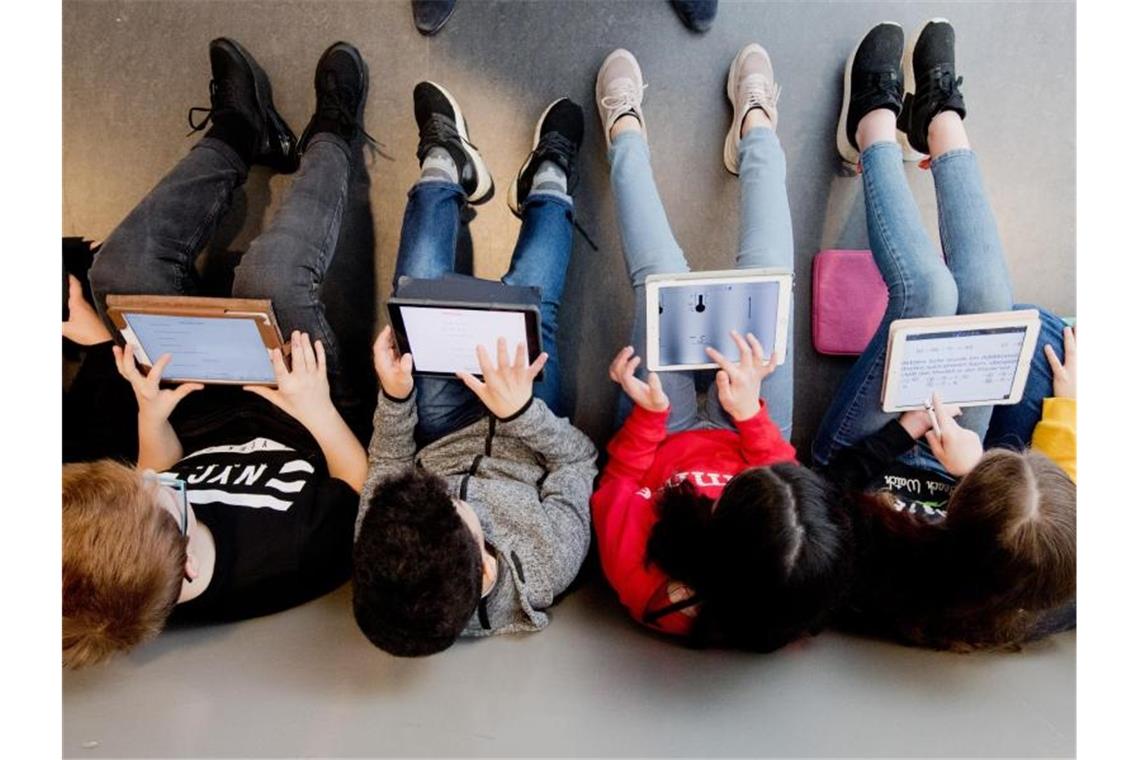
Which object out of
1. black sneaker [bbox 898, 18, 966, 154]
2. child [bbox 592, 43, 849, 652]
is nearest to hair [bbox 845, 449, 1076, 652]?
child [bbox 592, 43, 849, 652]

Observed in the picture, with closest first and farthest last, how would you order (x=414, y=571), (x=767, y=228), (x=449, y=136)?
(x=414, y=571)
(x=767, y=228)
(x=449, y=136)

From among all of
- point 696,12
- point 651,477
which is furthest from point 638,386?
point 696,12

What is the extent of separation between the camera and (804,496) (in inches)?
31.3

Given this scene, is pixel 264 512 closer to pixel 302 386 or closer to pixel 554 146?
pixel 302 386

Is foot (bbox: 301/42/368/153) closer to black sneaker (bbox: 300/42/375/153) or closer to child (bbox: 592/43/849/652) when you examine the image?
black sneaker (bbox: 300/42/375/153)

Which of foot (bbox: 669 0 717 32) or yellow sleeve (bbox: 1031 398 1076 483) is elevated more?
foot (bbox: 669 0 717 32)

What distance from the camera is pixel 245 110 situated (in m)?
1.29

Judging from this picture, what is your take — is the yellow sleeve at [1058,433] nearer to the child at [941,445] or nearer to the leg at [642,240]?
Result: the child at [941,445]

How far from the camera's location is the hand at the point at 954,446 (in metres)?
1.09

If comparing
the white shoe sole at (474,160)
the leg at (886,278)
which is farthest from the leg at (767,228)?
the white shoe sole at (474,160)

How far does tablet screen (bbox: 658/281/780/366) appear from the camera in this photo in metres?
1.04

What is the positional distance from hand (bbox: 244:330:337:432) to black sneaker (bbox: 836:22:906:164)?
119 centimetres

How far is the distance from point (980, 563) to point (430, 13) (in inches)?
57.7

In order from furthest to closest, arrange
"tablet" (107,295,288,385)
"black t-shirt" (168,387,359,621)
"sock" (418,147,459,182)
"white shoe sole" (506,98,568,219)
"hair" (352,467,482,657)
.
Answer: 1. "white shoe sole" (506,98,568,219)
2. "sock" (418,147,459,182)
3. "tablet" (107,295,288,385)
4. "black t-shirt" (168,387,359,621)
5. "hair" (352,467,482,657)
